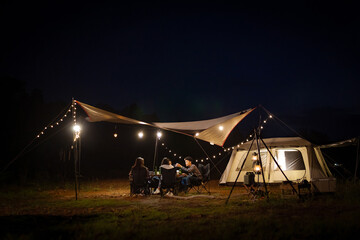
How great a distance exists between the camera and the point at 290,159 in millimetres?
8812

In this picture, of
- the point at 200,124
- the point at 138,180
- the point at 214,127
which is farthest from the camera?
the point at 200,124

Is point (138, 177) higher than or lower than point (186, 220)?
higher

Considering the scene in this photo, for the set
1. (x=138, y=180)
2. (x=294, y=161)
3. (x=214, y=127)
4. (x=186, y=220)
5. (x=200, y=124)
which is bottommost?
(x=186, y=220)

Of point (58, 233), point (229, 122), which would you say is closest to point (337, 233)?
point (58, 233)

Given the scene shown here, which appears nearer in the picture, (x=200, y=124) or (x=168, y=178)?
(x=168, y=178)

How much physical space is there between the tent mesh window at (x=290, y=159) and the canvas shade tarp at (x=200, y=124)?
2203 mm

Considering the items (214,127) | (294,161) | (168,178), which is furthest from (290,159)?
(168,178)

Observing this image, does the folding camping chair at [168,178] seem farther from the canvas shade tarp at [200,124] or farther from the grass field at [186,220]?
the grass field at [186,220]

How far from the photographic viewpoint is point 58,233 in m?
3.30

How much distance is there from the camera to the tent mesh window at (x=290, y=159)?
8695 millimetres

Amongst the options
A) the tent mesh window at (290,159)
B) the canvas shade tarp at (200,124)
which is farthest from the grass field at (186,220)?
the tent mesh window at (290,159)

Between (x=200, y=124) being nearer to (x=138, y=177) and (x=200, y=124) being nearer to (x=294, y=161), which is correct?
(x=138, y=177)

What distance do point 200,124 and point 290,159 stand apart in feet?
10.2

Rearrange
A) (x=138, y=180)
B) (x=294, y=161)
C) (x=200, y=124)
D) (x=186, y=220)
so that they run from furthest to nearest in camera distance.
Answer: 1. (x=294, y=161)
2. (x=200, y=124)
3. (x=138, y=180)
4. (x=186, y=220)
